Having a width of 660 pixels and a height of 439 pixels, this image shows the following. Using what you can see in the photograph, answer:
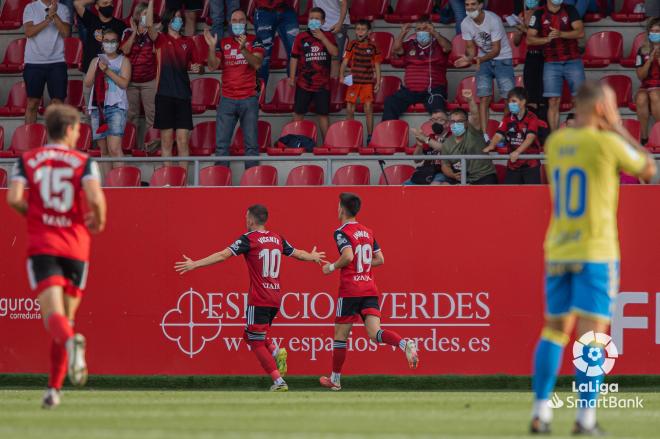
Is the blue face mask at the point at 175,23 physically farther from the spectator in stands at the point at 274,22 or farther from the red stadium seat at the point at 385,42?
the red stadium seat at the point at 385,42

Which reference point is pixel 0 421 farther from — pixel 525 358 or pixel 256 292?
pixel 525 358

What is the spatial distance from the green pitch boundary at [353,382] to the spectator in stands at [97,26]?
5.14 m

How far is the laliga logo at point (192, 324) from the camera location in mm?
16125

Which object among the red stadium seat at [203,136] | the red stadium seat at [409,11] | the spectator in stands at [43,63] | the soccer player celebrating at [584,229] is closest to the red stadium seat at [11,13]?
the spectator in stands at [43,63]

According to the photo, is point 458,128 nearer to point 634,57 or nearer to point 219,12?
point 634,57

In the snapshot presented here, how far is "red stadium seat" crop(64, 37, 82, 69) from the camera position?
20344 mm

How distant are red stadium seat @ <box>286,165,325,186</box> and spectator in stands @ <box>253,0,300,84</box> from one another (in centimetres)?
290

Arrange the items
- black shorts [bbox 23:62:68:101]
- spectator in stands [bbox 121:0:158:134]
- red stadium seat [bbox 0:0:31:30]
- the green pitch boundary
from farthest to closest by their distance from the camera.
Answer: red stadium seat [bbox 0:0:31:30], black shorts [bbox 23:62:68:101], spectator in stands [bbox 121:0:158:134], the green pitch boundary

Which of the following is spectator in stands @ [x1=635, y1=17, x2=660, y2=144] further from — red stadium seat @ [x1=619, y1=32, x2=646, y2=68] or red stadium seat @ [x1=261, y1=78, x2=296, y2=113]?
red stadium seat @ [x1=261, y1=78, x2=296, y2=113]

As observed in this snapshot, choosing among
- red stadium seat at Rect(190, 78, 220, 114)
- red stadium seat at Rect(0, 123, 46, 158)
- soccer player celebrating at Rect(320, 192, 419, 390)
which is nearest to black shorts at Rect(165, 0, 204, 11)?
red stadium seat at Rect(190, 78, 220, 114)

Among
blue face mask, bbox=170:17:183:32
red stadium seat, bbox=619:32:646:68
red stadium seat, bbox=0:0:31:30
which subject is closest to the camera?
blue face mask, bbox=170:17:183:32

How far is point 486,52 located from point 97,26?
581cm

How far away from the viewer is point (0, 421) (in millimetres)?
9320

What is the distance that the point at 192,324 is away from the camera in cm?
1614
